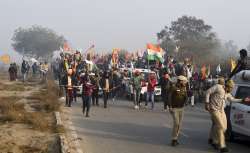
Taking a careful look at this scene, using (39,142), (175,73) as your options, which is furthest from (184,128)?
(175,73)

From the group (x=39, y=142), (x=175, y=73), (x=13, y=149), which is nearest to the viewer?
(x=13, y=149)

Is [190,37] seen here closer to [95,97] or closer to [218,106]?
[95,97]

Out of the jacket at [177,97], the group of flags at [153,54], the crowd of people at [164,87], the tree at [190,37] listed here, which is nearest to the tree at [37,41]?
the tree at [190,37]

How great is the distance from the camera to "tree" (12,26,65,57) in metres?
120

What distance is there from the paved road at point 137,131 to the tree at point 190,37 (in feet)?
160

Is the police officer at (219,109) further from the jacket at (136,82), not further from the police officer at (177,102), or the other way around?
the jacket at (136,82)

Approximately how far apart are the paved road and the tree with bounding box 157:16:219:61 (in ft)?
160

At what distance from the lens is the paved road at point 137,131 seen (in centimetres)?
1218

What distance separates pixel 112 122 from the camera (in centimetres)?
1733

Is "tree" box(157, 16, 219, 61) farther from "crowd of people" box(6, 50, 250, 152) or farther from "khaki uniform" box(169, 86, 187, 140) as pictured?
"khaki uniform" box(169, 86, 187, 140)

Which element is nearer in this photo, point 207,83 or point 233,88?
point 233,88

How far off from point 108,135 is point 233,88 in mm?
3610

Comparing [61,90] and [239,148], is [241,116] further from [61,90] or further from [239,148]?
[61,90]

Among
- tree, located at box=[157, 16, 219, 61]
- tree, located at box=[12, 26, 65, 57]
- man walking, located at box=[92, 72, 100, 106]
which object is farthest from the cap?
tree, located at box=[12, 26, 65, 57]
